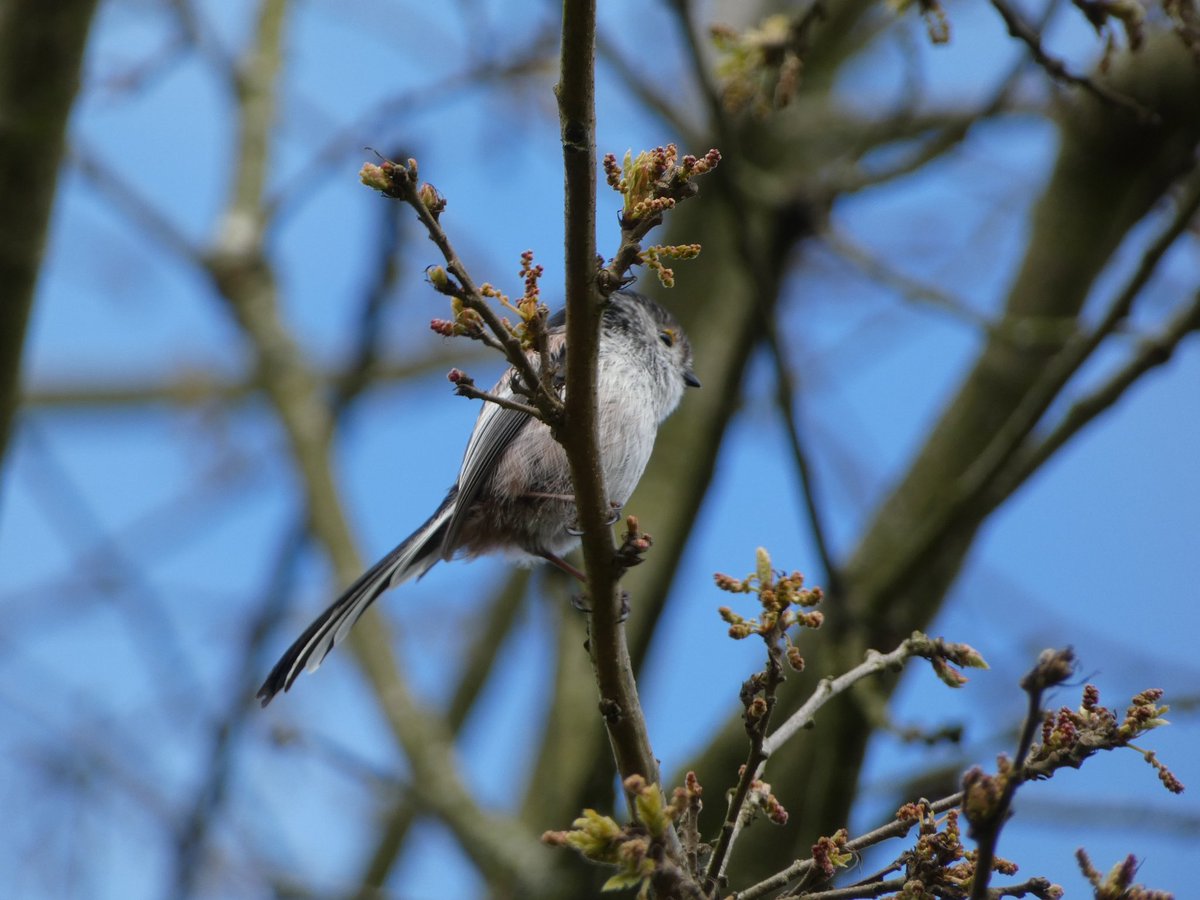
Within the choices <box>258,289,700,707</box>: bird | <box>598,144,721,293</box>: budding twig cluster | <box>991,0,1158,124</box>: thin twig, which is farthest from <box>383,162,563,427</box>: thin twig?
<box>991,0,1158,124</box>: thin twig

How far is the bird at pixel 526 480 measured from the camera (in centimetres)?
305

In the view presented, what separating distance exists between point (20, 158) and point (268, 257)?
6.78 feet

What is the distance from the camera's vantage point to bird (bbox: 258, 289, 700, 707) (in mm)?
3051

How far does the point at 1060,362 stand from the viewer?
3617mm

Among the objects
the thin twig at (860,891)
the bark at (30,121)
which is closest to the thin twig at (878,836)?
the thin twig at (860,891)

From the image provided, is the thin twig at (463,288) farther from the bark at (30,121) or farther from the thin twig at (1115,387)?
the bark at (30,121)

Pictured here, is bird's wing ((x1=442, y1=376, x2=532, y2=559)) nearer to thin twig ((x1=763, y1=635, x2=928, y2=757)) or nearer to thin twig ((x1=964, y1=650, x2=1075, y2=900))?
thin twig ((x1=763, y1=635, x2=928, y2=757))

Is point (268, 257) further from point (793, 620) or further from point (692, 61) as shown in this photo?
point (793, 620)

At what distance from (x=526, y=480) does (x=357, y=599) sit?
0.55 meters

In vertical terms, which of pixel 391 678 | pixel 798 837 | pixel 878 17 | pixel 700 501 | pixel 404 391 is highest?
pixel 878 17

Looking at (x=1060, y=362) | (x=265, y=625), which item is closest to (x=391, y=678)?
(x=265, y=625)

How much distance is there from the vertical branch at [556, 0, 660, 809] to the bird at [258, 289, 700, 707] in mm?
982

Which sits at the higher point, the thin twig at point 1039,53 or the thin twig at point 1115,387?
the thin twig at point 1115,387

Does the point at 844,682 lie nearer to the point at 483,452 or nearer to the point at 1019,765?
the point at 1019,765
